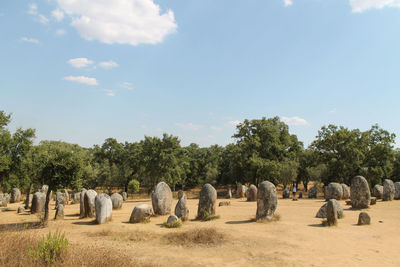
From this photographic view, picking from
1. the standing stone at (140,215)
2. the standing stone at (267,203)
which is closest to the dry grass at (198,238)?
the standing stone at (140,215)

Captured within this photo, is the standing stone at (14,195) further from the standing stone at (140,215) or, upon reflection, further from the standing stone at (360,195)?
the standing stone at (360,195)

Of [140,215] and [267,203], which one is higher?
[267,203]

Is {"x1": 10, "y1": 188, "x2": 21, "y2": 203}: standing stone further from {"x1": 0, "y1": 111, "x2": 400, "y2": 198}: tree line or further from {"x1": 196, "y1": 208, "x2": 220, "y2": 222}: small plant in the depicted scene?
{"x1": 196, "y1": 208, "x2": 220, "y2": 222}: small plant

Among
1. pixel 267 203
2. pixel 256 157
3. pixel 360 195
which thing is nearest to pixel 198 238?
pixel 267 203

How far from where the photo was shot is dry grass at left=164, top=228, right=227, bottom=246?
1005cm

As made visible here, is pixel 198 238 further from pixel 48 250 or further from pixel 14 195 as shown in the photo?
pixel 14 195

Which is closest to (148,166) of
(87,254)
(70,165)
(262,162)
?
(262,162)

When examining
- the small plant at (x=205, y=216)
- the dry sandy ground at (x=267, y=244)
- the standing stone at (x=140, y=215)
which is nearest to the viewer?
the dry sandy ground at (x=267, y=244)

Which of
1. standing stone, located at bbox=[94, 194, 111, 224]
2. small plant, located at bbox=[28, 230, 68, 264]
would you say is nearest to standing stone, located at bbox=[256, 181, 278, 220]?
standing stone, located at bbox=[94, 194, 111, 224]

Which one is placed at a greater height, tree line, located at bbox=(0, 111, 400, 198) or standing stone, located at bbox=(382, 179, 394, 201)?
tree line, located at bbox=(0, 111, 400, 198)

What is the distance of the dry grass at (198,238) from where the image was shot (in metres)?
10.0

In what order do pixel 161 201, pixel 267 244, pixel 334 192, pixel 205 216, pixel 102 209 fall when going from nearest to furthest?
pixel 267 244 < pixel 102 209 < pixel 205 216 < pixel 161 201 < pixel 334 192

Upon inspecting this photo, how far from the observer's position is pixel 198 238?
10.4m

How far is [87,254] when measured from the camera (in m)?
7.01
